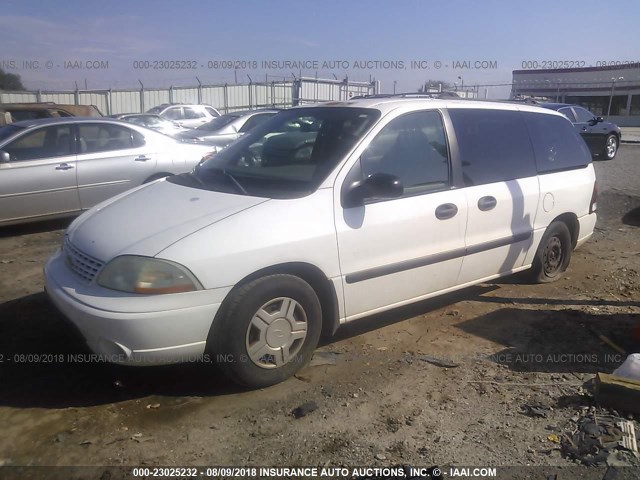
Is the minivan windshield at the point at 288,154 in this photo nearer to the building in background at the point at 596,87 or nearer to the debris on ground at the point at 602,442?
the debris on ground at the point at 602,442

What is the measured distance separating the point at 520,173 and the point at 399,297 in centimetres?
169

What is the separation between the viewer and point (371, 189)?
3.68 meters

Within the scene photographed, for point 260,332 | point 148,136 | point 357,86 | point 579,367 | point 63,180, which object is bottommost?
point 579,367

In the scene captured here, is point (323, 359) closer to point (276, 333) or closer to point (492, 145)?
point (276, 333)

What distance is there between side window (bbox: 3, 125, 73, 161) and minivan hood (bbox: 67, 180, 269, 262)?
3636 millimetres

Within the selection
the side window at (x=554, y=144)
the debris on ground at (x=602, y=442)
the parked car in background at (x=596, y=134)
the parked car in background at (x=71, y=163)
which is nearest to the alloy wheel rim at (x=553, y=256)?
the side window at (x=554, y=144)

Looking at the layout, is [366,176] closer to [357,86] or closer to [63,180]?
[63,180]

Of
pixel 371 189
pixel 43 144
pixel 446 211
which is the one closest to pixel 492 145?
pixel 446 211

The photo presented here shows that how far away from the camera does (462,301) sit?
5.09 meters

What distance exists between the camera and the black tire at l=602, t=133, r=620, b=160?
15914 millimetres

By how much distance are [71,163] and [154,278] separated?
477 centimetres

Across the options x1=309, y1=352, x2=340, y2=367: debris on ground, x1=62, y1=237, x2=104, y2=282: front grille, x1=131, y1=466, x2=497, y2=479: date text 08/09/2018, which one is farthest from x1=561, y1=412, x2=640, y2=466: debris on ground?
x1=62, y1=237, x2=104, y2=282: front grille

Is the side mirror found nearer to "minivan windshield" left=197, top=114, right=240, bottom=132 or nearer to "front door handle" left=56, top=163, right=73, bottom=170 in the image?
"front door handle" left=56, top=163, right=73, bottom=170

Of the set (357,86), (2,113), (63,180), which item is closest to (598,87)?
(357,86)
